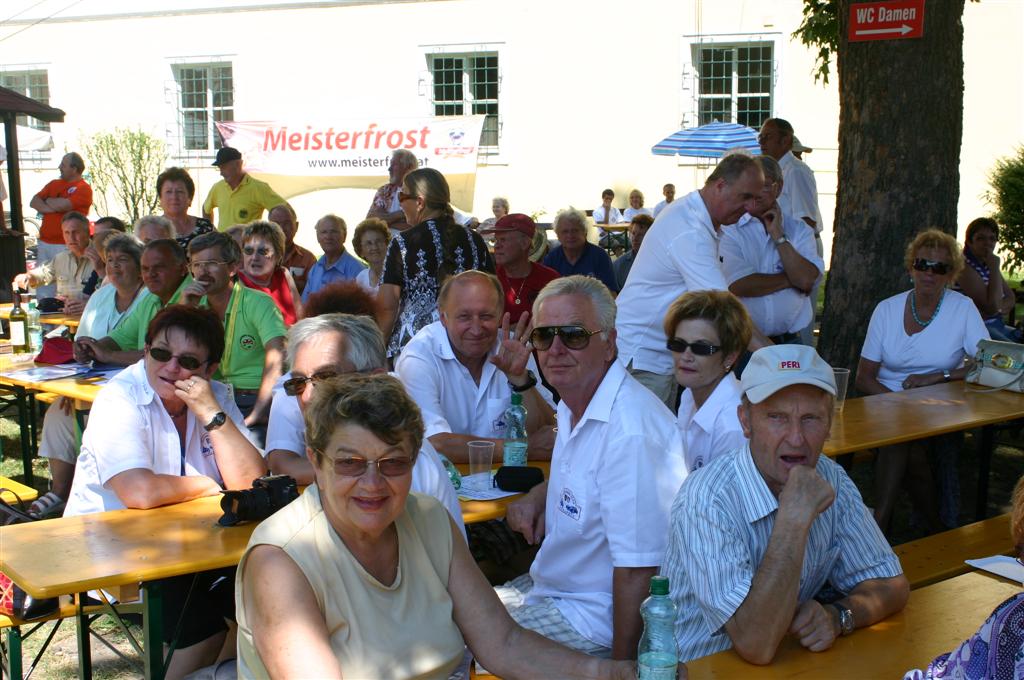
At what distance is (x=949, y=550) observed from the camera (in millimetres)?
3760

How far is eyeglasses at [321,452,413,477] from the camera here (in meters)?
2.22

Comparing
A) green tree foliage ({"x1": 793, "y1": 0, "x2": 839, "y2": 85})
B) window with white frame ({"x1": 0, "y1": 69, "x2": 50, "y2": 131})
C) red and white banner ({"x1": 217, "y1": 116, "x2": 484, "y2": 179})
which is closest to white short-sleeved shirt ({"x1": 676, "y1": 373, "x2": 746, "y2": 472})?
green tree foliage ({"x1": 793, "y1": 0, "x2": 839, "y2": 85})

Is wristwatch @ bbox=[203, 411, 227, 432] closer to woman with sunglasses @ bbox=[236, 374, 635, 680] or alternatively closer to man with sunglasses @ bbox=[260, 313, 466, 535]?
man with sunglasses @ bbox=[260, 313, 466, 535]

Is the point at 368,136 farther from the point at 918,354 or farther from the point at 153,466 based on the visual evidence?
the point at 153,466

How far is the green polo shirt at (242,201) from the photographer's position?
978 centimetres

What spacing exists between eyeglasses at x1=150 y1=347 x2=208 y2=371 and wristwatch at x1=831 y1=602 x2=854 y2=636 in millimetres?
2139

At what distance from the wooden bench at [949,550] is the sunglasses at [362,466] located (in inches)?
79.4

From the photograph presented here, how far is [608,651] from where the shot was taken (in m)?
2.79

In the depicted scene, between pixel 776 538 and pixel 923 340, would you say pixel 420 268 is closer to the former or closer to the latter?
pixel 923 340

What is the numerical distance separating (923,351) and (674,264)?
5.35ft

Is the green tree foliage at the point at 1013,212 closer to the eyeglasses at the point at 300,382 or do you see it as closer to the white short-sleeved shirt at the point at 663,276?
the white short-sleeved shirt at the point at 663,276

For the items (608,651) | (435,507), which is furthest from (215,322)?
(608,651)

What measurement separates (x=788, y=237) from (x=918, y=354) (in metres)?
0.96

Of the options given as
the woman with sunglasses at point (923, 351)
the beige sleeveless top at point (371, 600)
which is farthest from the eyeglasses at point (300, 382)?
the woman with sunglasses at point (923, 351)
